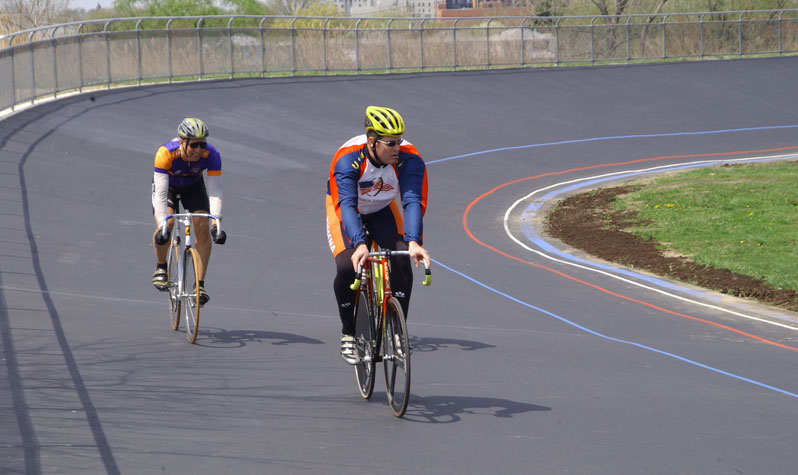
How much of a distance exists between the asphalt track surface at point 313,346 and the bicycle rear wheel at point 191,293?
16 cm

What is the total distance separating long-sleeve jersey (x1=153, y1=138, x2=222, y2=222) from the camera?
7.60 meters

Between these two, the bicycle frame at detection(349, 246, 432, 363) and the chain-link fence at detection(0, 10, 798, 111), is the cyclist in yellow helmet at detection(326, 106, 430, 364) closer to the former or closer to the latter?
the bicycle frame at detection(349, 246, 432, 363)

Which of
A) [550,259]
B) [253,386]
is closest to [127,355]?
[253,386]

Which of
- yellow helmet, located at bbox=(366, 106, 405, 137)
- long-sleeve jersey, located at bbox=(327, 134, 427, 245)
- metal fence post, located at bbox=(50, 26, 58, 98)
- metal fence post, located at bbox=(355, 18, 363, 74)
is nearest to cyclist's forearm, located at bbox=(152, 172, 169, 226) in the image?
long-sleeve jersey, located at bbox=(327, 134, 427, 245)

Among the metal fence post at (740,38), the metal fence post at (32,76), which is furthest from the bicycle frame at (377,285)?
the metal fence post at (740,38)

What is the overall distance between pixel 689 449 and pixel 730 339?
3882mm

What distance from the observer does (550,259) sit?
13.1 metres

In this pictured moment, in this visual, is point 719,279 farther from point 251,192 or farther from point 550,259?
point 251,192

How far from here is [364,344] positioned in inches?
227

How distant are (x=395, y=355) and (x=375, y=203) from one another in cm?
109

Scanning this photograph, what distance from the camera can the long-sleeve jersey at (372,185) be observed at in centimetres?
544

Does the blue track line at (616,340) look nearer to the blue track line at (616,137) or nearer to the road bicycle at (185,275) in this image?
the road bicycle at (185,275)

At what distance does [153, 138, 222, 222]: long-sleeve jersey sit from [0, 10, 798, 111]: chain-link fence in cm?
1193

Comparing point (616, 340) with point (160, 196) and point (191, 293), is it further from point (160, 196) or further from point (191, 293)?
point (160, 196)
